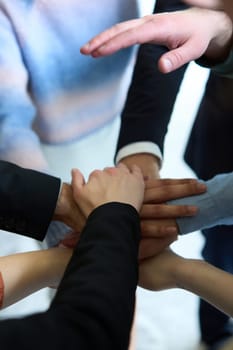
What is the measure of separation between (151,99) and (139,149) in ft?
0.27

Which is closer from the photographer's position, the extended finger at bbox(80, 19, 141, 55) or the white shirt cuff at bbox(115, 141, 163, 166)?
the extended finger at bbox(80, 19, 141, 55)

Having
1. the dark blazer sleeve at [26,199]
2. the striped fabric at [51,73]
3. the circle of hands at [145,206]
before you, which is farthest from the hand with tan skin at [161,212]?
the striped fabric at [51,73]

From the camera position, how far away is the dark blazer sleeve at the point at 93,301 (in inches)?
15.8

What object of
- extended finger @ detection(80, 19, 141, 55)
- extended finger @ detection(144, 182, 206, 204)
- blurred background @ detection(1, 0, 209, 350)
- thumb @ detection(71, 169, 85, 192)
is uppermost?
extended finger @ detection(80, 19, 141, 55)

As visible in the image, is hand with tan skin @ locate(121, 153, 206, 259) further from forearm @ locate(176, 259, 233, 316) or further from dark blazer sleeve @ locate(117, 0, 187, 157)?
dark blazer sleeve @ locate(117, 0, 187, 157)

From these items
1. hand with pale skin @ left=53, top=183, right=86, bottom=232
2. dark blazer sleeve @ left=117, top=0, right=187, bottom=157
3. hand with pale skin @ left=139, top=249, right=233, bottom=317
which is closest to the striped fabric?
dark blazer sleeve @ left=117, top=0, right=187, bottom=157

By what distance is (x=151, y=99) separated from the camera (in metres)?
0.85

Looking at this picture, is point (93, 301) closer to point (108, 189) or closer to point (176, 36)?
point (108, 189)

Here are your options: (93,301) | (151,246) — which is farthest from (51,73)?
(93,301)

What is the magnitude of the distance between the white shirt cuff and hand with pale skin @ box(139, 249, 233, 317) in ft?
0.70

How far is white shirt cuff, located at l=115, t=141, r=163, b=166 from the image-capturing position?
32.9 inches

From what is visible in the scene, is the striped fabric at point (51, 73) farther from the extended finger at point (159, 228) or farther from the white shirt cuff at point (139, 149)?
the extended finger at point (159, 228)

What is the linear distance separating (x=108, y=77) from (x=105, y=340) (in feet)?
2.26

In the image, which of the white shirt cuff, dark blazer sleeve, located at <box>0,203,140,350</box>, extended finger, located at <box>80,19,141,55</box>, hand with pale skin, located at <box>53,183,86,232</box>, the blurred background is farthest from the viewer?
the blurred background
